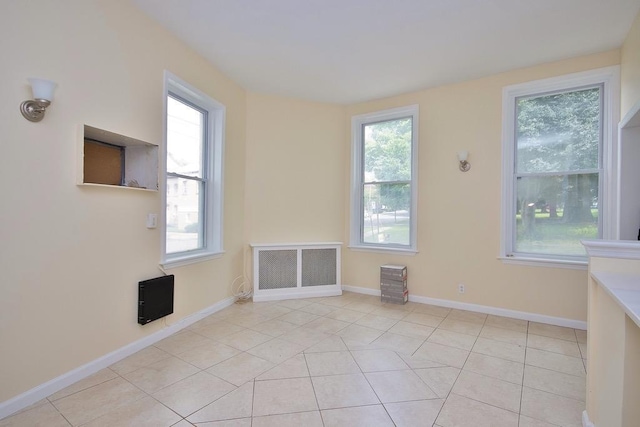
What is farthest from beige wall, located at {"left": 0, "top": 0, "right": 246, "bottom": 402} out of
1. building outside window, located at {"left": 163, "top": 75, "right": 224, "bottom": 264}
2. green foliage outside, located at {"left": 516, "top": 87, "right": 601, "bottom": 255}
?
green foliage outside, located at {"left": 516, "top": 87, "right": 601, "bottom": 255}

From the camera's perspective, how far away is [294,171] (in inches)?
173

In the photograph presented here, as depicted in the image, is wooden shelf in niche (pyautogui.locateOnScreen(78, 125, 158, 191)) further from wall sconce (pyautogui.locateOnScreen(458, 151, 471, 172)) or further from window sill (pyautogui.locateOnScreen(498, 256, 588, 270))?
window sill (pyautogui.locateOnScreen(498, 256, 588, 270))

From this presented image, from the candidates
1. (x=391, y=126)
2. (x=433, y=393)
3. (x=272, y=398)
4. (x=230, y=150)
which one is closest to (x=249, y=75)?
(x=230, y=150)

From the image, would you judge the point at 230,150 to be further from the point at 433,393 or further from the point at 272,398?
the point at 433,393

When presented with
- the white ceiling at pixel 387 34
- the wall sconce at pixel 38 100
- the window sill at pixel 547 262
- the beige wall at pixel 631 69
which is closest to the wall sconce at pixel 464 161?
the white ceiling at pixel 387 34

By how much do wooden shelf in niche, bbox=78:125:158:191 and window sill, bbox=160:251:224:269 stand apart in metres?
0.72

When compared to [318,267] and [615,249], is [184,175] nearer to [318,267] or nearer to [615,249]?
[318,267]

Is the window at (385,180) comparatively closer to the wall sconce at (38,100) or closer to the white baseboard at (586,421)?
the white baseboard at (586,421)

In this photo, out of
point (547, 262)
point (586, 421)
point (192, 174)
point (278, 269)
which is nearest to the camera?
point (586, 421)

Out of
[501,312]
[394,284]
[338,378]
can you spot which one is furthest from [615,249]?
[394,284]

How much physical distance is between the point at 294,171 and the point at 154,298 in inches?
95.7

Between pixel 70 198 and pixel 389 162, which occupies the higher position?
pixel 389 162

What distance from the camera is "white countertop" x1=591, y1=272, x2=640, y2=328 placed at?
3.66 ft

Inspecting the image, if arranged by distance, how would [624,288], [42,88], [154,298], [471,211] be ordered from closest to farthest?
[624,288], [42,88], [154,298], [471,211]
